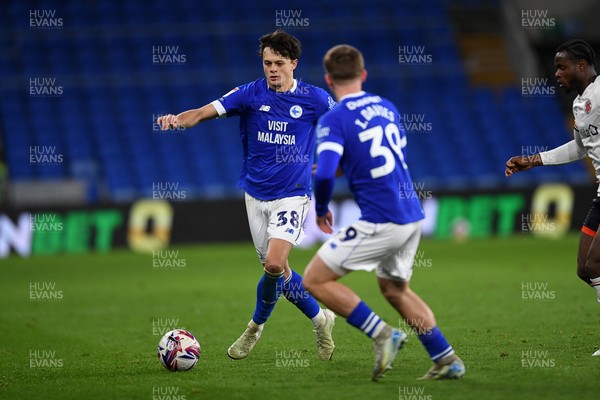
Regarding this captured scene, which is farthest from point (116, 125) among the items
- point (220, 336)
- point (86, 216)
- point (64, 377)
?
point (64, 377)

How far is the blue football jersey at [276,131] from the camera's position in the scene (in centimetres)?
843

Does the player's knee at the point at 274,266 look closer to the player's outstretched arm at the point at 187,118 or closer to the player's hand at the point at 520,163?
the player's outstretched arm at the point at 187,118

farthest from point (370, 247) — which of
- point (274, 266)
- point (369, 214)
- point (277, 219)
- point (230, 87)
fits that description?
point (230, 87)

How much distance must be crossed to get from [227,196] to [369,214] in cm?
1825

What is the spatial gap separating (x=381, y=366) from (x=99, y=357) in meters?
3.16

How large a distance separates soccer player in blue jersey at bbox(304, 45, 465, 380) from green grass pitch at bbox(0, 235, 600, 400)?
382 millimetres

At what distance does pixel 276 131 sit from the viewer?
27.8 ft

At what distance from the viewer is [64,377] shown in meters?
7.58

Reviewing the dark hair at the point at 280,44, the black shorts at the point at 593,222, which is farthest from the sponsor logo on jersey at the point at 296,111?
the black shorts at the point at 593,222

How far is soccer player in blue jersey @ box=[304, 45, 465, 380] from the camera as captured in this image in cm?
661

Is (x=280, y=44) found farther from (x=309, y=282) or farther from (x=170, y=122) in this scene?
(x=309, y=282)

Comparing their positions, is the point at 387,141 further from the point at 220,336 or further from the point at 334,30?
the point at 334,30

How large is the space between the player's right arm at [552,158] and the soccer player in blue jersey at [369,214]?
5.94 feet

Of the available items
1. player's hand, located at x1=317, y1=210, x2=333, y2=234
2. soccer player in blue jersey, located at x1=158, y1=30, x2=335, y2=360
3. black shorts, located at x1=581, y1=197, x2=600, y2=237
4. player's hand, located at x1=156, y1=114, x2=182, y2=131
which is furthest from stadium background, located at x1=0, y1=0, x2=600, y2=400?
player's hand, located at x1=156, y1=114, x2=182, y2=131
